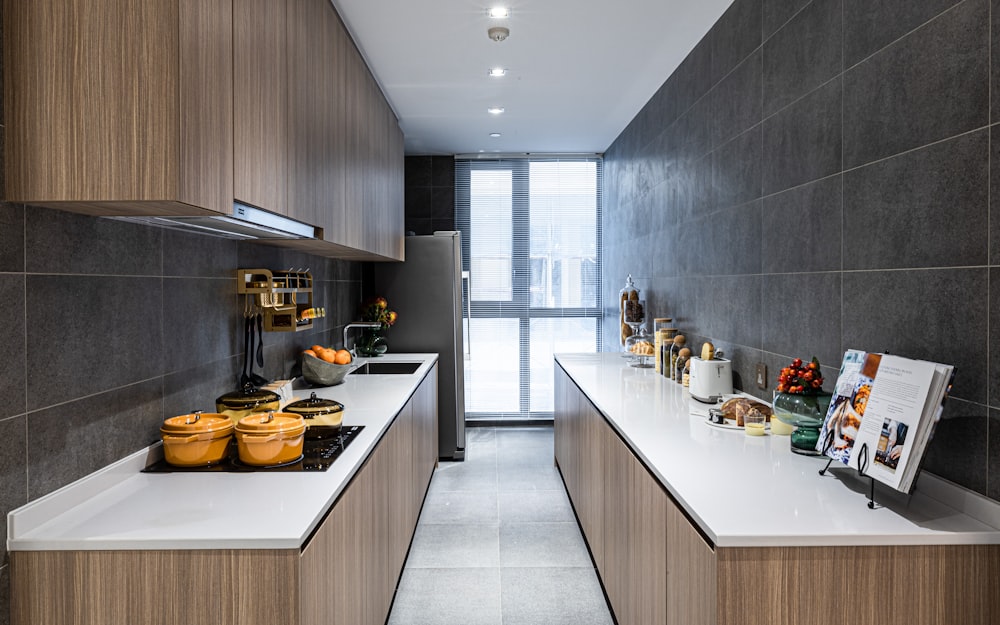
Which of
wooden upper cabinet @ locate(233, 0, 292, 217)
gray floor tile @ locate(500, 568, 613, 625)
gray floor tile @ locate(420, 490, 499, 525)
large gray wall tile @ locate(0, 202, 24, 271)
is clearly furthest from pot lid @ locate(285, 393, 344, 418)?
gray floor tile @ locate(420, 490, 499, 525)

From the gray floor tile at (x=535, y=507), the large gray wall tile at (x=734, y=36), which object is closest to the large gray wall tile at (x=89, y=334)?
the gray floor tile at (x=535, y=507)

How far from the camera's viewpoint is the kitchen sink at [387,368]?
12.6 feet

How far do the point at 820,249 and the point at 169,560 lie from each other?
6.70ft

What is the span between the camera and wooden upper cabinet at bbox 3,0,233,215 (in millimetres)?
1269

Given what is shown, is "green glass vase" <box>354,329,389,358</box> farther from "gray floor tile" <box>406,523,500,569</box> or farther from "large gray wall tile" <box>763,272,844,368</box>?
"large gray wall tile" <box>763,272,844,368</box>

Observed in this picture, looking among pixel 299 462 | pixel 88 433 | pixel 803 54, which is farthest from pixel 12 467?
pixel 803 54

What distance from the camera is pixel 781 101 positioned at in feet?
7.57

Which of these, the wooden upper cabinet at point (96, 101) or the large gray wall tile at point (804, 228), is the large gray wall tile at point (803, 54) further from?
the wooden upper cabinet at point (96, 101)

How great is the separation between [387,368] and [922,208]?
3069 millimetres

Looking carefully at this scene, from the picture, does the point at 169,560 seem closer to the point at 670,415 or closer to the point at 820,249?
the point at 670,415

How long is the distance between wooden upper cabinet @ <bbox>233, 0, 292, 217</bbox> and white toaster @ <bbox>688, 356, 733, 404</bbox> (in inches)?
69.2

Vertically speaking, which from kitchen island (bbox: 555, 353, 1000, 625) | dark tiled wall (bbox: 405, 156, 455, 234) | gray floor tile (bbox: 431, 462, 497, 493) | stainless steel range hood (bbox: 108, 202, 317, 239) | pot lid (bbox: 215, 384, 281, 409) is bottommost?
gray floor tile (bbox: 431, 462, 497, 493)

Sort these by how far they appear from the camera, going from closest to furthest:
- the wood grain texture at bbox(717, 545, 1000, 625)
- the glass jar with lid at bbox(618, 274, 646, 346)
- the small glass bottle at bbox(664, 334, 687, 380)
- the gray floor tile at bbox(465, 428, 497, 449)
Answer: the wood grain texture at bbox(717, 545, 1000, 625), the small glass bottle at bbox(664, 334, 687, 380), the glass jar with lid at bbox(618, 274, 646, 346), the gray floor tile at bbox(465, 428, 497, 449)

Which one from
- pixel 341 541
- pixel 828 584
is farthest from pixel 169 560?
pixel 828 584
